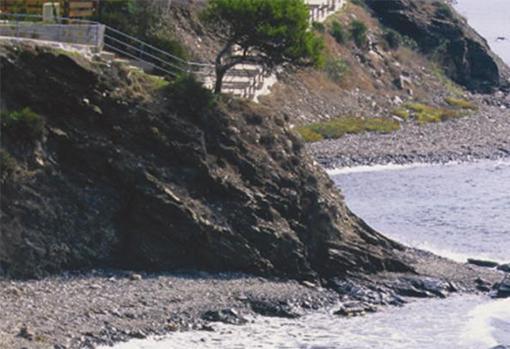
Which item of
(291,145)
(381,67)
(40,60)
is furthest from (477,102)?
(40,60)

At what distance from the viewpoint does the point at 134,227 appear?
1695 inches

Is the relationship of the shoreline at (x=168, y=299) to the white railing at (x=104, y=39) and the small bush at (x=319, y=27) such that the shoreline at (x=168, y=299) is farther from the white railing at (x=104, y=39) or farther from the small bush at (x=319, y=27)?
the small bush at (x=319, y=27)

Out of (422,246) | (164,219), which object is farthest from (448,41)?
(164,219)

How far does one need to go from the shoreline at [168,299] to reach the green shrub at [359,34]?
2188 inches

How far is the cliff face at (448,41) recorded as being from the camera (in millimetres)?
108812

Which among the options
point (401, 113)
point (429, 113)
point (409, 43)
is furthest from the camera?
point (409, 43)

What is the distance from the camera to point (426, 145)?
84.1m

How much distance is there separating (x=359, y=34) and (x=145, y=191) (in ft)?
199

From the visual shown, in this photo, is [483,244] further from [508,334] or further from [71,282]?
[71,282]

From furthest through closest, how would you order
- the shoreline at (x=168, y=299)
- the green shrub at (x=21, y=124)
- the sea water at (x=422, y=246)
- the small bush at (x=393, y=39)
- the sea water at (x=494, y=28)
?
the sea water at (x=494, y=28) < the small bush at (x=393, y=39) < the green shrub at (x=21, y=124) < the sea water at (x=422, y=246) < the shoreline at (x=168, y=299)

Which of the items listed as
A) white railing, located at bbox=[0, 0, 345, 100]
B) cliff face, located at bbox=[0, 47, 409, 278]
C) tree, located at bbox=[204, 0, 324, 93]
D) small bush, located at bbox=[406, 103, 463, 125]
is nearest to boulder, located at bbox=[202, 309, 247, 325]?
cliff face, located at bbox=[0, 47, 409, 278]

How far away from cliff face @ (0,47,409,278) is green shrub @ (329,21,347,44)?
54102mm

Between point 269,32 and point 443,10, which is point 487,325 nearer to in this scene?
point 269,32

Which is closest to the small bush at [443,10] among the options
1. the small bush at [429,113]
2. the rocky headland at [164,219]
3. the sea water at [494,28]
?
the small bush at [429,113]
